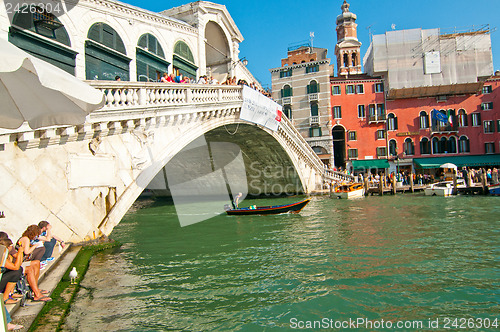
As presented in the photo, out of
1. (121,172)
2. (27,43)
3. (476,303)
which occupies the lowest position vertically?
(476,303)

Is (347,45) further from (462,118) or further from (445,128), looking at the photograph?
(445,128)

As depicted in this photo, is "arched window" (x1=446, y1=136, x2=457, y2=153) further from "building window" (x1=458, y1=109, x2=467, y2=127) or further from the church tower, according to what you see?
the church tower

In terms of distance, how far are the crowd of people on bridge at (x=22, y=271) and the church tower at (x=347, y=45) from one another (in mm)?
34145

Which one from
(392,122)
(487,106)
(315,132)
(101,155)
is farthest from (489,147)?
(101,155)

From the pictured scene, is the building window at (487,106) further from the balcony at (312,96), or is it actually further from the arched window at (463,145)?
the balcony at (312,96)

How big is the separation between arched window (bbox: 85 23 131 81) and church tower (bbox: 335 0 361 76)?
28.2 metres

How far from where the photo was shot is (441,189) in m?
19.0

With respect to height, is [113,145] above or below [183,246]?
above

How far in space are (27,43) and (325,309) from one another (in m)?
8.04

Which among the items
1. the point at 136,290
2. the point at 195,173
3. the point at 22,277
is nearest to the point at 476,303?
the point at 136,290

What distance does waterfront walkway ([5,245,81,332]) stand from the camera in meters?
3.73

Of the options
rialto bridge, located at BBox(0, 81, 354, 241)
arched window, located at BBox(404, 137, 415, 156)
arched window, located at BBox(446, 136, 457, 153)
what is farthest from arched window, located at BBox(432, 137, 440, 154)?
rialto bridge, located at BBox(0, 81, 354, 241)

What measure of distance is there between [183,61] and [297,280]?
35.4 feet

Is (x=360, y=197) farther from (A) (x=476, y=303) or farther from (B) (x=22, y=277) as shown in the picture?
(B) (x=22, y=277)
